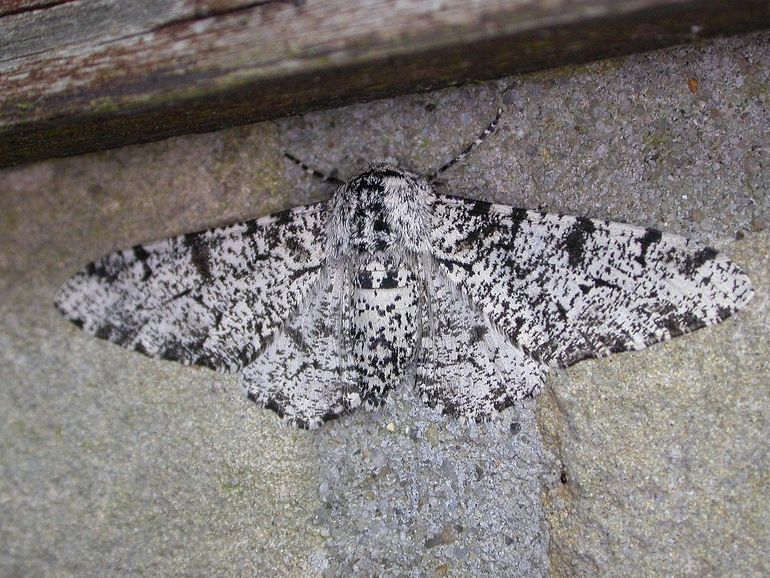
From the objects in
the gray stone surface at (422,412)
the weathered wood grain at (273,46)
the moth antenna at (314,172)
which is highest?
the weathered wood grain at (273,46)

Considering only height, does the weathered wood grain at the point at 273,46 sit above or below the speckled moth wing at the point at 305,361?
above

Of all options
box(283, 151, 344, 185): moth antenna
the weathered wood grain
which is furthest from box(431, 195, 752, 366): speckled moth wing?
the weathered wood grain

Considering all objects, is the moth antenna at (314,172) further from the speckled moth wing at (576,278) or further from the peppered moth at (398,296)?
the speckled moth wing at (576,278)

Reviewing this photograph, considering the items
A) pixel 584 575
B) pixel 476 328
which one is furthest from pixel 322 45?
pixel 584 575

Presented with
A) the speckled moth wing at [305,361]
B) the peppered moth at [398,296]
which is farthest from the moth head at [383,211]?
the speckled moth wing at [305,361]

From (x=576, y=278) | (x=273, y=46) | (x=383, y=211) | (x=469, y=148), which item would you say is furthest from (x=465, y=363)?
(x=273, y=46)

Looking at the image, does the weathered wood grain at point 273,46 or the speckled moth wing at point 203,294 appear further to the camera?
the speckled moth wing at point 203,294

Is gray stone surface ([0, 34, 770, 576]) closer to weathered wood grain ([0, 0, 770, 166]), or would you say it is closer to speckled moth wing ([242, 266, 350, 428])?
Answer: speckled moth wing ([242, 266, 350, 428])

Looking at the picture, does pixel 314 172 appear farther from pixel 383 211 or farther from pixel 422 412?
pixel 422 412

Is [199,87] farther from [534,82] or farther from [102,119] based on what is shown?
[534,82]
